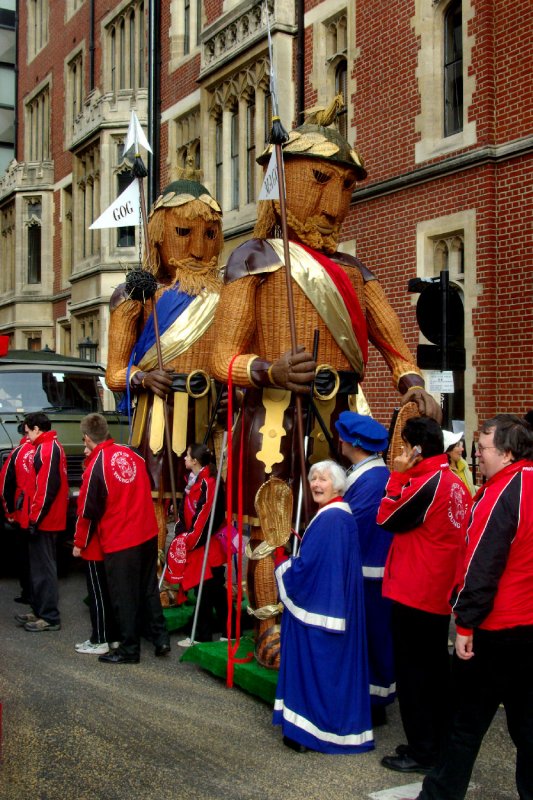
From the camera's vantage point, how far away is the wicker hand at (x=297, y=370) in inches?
186

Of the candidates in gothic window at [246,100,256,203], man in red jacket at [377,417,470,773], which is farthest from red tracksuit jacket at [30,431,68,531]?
gothic window at [246,100,256,203]

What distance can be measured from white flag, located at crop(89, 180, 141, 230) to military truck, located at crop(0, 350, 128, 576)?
2622 mm

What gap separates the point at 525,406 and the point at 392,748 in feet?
22.3

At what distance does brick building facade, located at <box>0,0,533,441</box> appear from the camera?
10.7 metres

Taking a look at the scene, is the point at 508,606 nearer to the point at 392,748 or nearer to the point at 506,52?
the point at 392,748

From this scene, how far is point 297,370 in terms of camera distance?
15.5 feet

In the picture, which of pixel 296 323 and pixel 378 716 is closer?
pixel 378 716

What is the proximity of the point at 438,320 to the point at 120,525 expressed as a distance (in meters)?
3.48

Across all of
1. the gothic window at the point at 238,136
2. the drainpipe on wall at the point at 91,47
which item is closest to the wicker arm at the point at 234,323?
the gothic window at the point at 238,136

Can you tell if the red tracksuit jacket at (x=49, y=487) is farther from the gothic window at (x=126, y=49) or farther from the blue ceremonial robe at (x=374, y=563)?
the gothic window at (x=126, y=49)

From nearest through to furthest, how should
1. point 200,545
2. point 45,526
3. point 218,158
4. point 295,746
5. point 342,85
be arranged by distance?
point 295,746 < point 200,545 < point 45,526 < point 342,85 < point 218,158

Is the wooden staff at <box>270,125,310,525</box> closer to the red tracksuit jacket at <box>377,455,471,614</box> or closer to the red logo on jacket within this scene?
the red tracksuit jacket at <box>377,455,471,614</box>

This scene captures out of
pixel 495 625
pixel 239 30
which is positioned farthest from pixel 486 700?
pixel 239 30

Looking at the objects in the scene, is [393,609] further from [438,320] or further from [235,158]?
[235,158]
